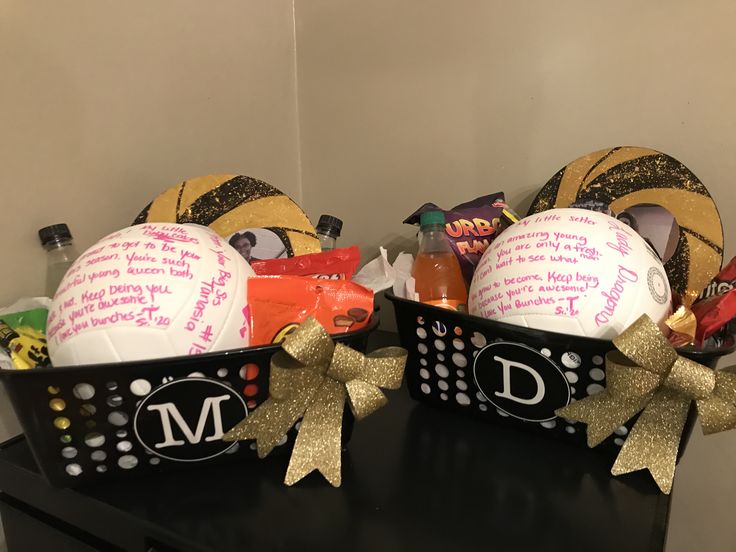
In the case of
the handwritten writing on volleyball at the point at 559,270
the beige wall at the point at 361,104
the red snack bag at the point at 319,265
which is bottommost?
the red snack bag at the point at 319,265

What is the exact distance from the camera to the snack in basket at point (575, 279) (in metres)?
0.56

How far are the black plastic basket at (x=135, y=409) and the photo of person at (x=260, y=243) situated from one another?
321 mm

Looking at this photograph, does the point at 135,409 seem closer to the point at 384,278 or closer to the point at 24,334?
the point at 24,334

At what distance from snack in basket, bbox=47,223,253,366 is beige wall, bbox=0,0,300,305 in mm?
269

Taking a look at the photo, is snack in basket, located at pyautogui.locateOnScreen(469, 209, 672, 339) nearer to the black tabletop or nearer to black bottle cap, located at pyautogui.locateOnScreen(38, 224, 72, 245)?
the black tabletop

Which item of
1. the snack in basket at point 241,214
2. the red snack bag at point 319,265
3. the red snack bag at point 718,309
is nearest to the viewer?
the red snack bag at point 718,309

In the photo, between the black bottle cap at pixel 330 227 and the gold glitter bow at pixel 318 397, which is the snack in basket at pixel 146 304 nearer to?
the gold glitter bow at pixel 318 397

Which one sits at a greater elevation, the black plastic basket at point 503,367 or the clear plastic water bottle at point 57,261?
the clear plastic water bottle at point 57,261

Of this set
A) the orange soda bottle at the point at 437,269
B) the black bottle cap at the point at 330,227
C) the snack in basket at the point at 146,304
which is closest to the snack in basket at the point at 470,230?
the orange soda bottle at the point at 437,269

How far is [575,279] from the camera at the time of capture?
0.57 m

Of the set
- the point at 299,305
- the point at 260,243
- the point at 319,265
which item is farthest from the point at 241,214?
the point at 299,305

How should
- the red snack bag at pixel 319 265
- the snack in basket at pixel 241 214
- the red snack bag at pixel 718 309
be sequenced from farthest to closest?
the snack in basket at pixel 241 214 → the red snack bag at pixel 319 265 → the red snack bag at pixel 718 309

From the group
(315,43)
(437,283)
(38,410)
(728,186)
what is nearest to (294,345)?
(38,410)

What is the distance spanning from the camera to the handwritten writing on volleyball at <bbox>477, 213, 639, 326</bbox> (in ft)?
1.86
